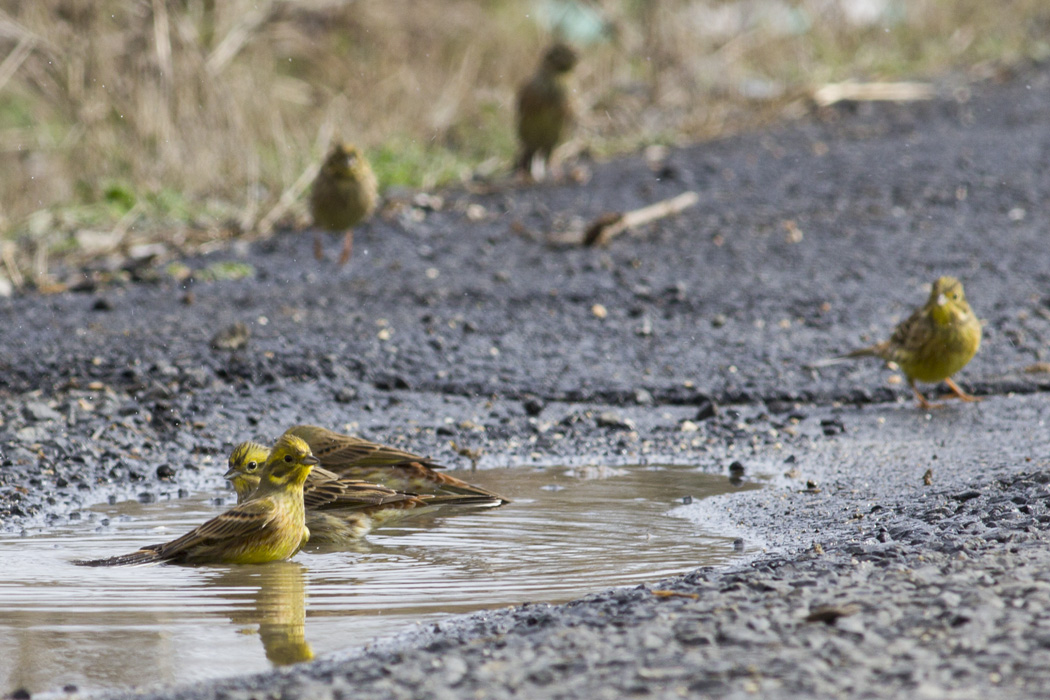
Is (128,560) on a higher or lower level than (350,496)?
lower

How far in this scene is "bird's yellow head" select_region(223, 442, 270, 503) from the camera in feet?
19.0

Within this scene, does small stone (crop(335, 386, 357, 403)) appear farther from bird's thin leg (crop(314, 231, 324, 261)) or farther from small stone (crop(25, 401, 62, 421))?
bird's thin leg (crop(314, 231, 324, 261))

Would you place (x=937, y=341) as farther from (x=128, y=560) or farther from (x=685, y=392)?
(x=128, y=560)

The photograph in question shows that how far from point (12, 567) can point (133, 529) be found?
669 millimetres

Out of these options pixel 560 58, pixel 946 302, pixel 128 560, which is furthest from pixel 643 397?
pixel 560 58

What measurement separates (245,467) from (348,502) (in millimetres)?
474

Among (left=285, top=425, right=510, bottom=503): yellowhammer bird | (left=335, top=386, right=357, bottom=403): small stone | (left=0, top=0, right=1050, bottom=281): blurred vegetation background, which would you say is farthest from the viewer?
(left=0, top=0, right=1050, bottom=281): blurred vegetation background

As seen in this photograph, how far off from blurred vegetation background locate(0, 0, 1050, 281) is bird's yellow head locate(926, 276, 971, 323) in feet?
20.1

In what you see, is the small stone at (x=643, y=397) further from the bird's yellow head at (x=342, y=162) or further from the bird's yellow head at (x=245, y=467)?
the bird's yellow head at (x=342, y=162)

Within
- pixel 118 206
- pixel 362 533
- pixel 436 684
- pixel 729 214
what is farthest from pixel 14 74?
pixel 436 684

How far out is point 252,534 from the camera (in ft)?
16.9

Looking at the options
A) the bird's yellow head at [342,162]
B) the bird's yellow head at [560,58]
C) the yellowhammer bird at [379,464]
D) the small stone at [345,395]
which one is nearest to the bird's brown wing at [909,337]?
the yellowhammer bird at [379,464]

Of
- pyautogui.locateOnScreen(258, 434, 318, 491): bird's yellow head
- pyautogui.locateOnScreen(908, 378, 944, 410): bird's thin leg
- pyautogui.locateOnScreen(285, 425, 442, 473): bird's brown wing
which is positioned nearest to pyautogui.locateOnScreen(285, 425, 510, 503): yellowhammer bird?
pyautogui.locateOnScreen(285, 425, 442, 473): bird's brown wing

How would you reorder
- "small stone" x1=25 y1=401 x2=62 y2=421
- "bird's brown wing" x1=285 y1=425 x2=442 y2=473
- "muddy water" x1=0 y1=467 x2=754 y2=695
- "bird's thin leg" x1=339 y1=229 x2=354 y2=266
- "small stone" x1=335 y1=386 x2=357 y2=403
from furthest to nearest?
"bird's thin leg" x1=339 y1=229 x2=354 y2=266, "small stone" x1=335 y1=386 x2=357 y2=403, "small stone" x1=25 y1=401 x2=62 y2=421, "bird's brown wing" x1=285 y1=425 x2=442 y2=473, "muddy water" x1=0 y1=467 x2=754 y2=695
